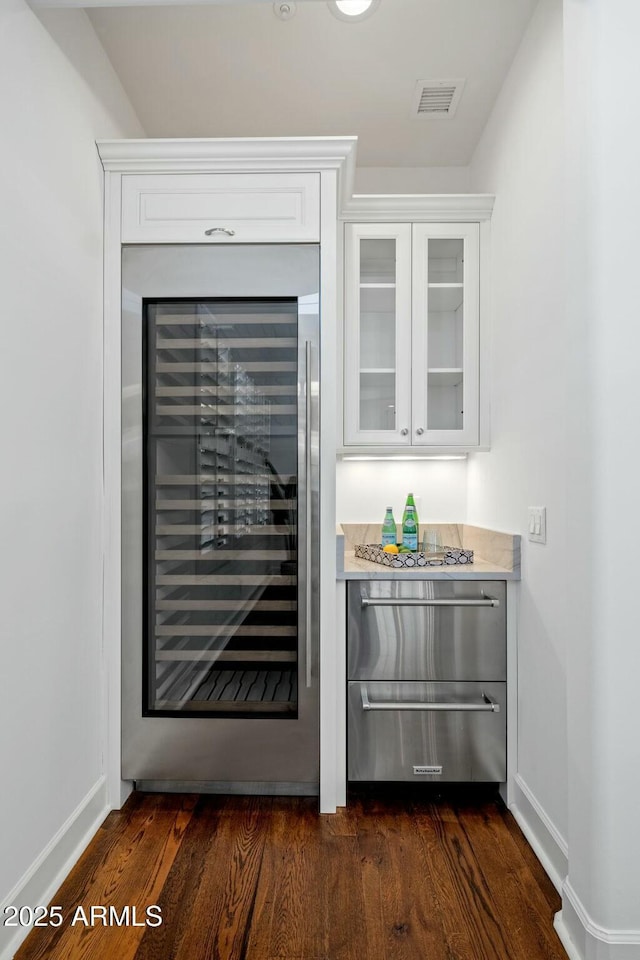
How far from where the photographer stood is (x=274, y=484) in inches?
88.2

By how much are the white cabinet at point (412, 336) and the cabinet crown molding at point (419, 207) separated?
0.11 feet

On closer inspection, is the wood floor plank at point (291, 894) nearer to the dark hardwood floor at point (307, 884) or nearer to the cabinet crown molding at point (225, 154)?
the dark hardwood floor at point (307, 884)

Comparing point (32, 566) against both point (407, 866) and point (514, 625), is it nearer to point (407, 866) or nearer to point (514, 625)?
point (407, 866)

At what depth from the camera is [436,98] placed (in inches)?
99.7

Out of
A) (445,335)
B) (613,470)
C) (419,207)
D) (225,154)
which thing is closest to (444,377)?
(445,335)

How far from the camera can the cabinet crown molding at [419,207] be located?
8.57 feet

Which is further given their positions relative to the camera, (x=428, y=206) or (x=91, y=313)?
(x=428, y=206)

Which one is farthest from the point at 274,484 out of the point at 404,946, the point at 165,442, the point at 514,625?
the point at 404,946

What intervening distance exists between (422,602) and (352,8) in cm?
209

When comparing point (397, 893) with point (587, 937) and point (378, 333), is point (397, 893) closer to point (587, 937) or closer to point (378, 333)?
point (587, 937)

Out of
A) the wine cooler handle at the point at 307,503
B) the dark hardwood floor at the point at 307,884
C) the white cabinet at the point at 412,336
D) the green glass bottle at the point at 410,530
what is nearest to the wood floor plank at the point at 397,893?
the dark hardwood floor at the point at 307,884

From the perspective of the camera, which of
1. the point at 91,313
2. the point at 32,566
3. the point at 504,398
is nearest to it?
the point at 32,566

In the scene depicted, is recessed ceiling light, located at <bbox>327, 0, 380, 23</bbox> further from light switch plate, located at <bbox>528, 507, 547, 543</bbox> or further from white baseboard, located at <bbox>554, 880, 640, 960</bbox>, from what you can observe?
white baseboard, located at <bbox>554, 880, 640, 960</bbox>

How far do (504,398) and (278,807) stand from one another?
5.98 feet
